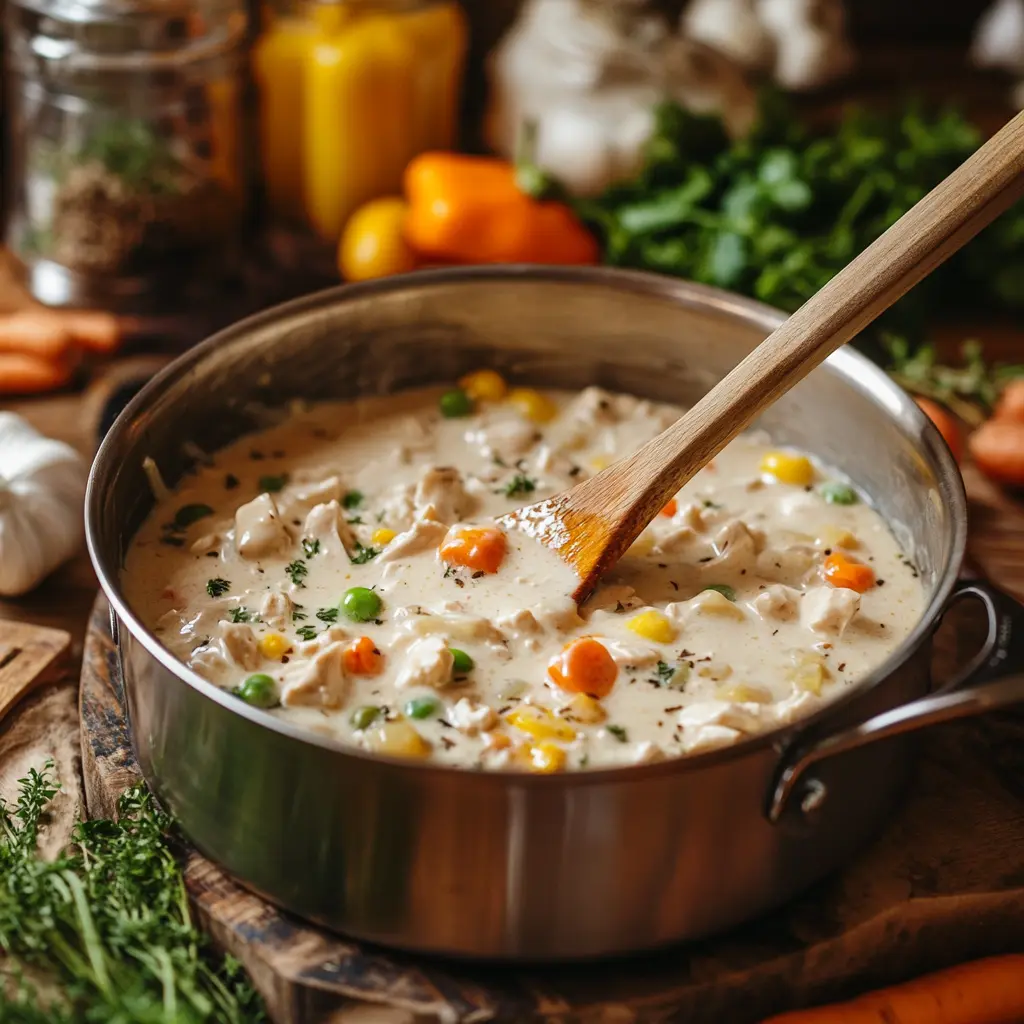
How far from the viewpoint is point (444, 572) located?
3031 mm

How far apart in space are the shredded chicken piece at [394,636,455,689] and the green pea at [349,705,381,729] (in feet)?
0.32

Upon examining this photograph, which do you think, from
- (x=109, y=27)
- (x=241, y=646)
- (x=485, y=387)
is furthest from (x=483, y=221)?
(x=241, y=646)

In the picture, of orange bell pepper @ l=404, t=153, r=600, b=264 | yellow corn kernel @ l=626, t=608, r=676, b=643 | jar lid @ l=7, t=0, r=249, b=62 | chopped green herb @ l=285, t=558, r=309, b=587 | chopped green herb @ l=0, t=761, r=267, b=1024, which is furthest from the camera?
orange bell pepper @ l=404, t=153, r=600, b=264

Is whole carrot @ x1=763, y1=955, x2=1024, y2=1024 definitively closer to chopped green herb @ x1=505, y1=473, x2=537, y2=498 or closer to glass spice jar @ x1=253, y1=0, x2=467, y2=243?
chopped green herb @ x1=505, y1=473, x2=537, y2=498

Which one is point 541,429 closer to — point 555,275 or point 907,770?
point 555,275

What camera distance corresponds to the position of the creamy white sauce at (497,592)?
2.62 m

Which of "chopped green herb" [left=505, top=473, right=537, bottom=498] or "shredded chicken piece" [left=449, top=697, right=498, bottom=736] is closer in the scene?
"shredded chicken piece" [left=449, top=697, right=498, bottom=736]

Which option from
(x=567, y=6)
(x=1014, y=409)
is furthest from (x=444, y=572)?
(x=567, y=6)

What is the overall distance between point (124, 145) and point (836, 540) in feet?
8.60

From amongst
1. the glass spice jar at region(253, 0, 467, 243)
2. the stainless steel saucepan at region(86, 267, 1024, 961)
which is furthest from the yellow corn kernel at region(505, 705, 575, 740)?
the glass spice jar at region(253, 0, 467, 243)

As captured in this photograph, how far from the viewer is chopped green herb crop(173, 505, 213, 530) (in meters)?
3.26

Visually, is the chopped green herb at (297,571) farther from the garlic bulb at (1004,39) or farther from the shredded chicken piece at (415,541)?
the garlic bulb at (1004,39)

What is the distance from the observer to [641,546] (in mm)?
3180

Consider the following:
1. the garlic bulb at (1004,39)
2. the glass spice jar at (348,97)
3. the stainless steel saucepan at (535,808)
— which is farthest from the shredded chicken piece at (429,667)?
the garlic bulb at (1004,39)
